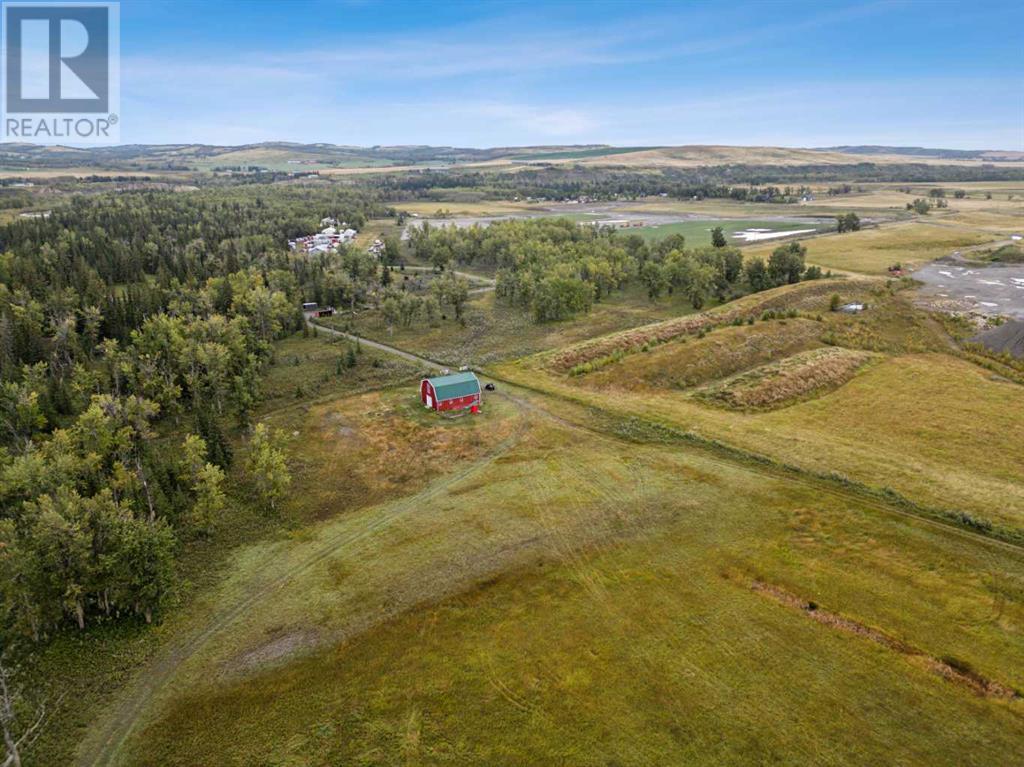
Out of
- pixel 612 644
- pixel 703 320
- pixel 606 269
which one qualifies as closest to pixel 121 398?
pixel 612 644

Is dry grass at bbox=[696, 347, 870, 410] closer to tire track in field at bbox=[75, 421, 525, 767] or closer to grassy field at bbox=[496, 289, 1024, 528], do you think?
grassy field at bbox=[496, 289, 1024, 528]

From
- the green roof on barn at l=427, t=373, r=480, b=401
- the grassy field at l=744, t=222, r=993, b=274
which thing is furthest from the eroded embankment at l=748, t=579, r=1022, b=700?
the grassy field at l=744, t=222, r=993, b=274

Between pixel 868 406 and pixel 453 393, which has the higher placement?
pixel 868 406

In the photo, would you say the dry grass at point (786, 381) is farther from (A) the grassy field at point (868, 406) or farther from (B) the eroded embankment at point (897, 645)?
(B) the eroded embankment at point (897, 645)

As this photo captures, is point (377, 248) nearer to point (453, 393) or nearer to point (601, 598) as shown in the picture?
point (453, 393)

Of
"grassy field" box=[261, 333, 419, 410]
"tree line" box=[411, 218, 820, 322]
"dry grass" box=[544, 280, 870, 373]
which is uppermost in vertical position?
"tree line" box=[411, 218, 820, 322]

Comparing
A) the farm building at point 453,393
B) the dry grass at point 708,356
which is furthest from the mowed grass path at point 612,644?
the dry grass at point 708,356
